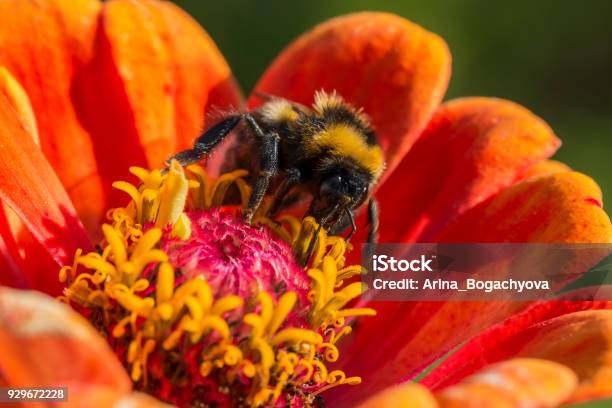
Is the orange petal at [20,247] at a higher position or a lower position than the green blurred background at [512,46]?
lower

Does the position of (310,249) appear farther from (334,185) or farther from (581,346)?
(581,346)

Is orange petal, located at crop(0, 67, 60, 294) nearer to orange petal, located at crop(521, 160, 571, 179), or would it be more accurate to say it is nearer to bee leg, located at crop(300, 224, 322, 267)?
bee leg, located at crop(300, 224, 322, 267)

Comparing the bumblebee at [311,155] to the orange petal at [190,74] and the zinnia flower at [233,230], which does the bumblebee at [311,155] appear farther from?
the orange petal at [190,74]

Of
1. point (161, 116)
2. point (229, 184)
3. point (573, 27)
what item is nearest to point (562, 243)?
point (229, 184)

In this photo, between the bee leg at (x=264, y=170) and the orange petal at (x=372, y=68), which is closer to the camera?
the bee leg at (x=264, y=170)

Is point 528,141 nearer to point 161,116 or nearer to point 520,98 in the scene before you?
point 161,116

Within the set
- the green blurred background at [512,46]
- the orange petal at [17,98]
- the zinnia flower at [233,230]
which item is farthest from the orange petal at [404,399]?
the green blurred background at [512,46]

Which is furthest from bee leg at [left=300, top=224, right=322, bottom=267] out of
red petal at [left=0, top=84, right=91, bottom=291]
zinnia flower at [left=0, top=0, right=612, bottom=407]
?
red petal at [left=0, top=84, right=91, bottom=291]
